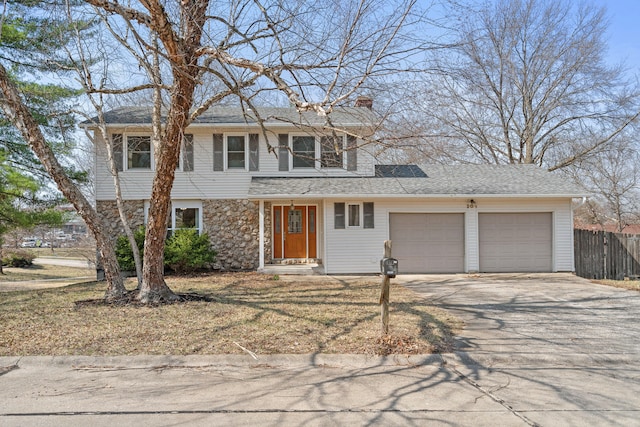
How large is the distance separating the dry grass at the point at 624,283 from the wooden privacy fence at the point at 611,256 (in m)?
0.54

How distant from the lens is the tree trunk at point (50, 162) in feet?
27.1

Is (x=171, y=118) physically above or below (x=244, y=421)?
above

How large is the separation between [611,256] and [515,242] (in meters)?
2.66

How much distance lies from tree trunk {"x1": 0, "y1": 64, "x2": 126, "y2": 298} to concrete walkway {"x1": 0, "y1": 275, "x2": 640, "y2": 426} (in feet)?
10.9

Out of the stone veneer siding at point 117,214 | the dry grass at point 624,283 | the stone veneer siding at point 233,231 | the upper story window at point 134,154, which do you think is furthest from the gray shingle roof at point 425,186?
the stone veneer siding at point 117,214

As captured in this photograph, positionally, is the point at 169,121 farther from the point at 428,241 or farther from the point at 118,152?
the point at 428,241

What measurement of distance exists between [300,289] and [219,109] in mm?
8980

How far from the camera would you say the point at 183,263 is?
14891mm

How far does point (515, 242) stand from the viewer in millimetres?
15453

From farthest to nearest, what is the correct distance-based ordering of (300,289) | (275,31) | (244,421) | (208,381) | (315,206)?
(315,206), (300,289), (275,31), (208,381), (244,421)

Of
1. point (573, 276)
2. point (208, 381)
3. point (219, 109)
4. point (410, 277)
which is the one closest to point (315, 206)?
point (410, 277)

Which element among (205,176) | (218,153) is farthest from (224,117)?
(205,176)

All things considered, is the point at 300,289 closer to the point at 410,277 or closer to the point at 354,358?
the point at 410,277

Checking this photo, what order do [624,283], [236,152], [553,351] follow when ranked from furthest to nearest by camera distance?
1. [236,152]
2. [624,283]
3. [553,351]
